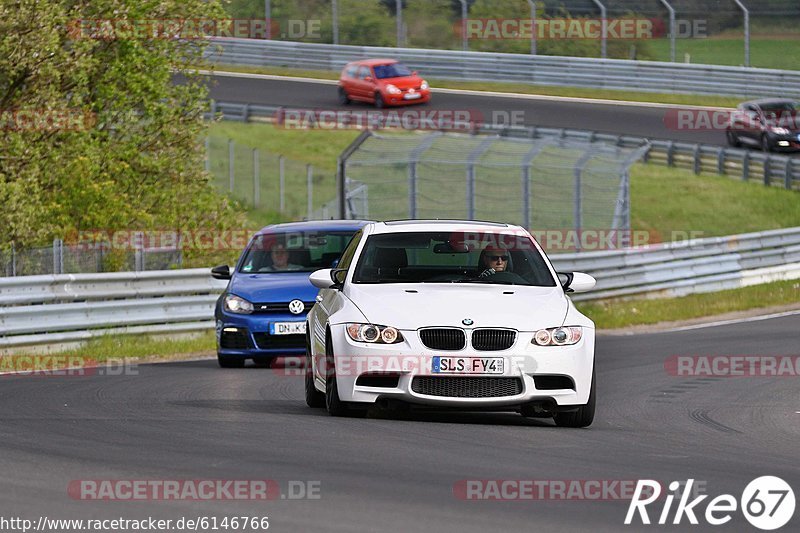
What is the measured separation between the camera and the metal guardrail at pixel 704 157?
39.8m

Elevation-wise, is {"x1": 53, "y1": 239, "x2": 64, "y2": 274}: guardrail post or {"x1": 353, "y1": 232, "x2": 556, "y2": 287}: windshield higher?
{"x1": 353, "y1": 232, "x2": 556, "y2": 287}: windshield

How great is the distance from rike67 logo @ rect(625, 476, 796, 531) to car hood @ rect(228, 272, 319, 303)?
8509mm

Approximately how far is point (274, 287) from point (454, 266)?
506 cm

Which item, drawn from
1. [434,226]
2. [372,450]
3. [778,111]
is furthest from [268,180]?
[372,450]

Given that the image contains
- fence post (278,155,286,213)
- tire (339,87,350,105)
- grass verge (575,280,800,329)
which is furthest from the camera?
tire (339,87,350,105)

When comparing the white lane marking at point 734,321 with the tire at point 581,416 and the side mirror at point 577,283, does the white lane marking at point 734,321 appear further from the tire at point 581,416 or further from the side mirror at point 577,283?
the tire at point 581,416

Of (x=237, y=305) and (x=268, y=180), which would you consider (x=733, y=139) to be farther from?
(x=237, y=305)

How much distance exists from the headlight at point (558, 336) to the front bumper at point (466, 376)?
43 millimetres

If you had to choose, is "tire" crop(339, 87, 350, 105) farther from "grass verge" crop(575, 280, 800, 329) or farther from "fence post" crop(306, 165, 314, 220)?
"grass verge" crop(575, 280, 800, 329)

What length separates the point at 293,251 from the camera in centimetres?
1700

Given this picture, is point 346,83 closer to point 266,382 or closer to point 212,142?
point 212,142

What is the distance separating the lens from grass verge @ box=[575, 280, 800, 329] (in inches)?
939

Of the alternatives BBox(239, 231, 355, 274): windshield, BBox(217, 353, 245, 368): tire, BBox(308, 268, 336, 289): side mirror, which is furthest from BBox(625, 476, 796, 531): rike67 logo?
BBox(239, 231, 355, 274): windshield

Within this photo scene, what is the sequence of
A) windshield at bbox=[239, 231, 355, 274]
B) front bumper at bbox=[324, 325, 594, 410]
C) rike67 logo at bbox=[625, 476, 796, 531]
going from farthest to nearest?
windshield at bbox=[239, 231, 355, 274] → front bumper at bbox=[324, 325, 594, 410] → rike67 logo at bbox=[625, 476, 796, 531]
